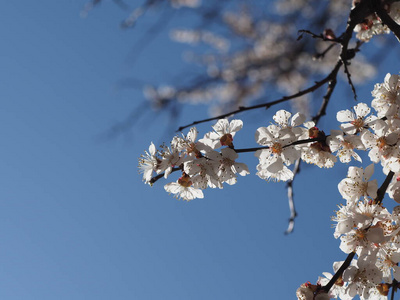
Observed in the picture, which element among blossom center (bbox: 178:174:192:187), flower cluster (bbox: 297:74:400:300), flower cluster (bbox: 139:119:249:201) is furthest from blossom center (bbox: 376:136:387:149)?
blossom center (bbox: 178:174:192:187)

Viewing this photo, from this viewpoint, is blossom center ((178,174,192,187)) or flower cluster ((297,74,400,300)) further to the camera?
blossom center ((178,174,192,187))

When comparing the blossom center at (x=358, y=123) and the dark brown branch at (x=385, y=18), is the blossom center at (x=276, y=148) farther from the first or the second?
the dark brown branch at (x=385, y=18)

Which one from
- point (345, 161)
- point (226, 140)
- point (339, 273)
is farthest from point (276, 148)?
point (339, 273)

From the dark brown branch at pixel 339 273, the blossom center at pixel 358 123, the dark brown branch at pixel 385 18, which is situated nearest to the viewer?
the dark brown branch at pixel 339 273

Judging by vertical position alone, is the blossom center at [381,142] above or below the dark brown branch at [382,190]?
above

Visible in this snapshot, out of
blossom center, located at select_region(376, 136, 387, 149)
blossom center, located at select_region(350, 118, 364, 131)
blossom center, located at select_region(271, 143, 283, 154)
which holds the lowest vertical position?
blossom center, located at select_region(376, 136, 387, 149)

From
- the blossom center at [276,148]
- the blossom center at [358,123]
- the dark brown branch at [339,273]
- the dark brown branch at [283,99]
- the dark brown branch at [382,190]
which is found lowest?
the dark brown branch at [339,273]

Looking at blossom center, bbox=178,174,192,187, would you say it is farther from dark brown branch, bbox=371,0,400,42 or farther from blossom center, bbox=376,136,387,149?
dark brown branch, bbox=371,0,400,42

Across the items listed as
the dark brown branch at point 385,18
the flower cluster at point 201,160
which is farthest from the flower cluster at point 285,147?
the dark brown branch at point 385,18

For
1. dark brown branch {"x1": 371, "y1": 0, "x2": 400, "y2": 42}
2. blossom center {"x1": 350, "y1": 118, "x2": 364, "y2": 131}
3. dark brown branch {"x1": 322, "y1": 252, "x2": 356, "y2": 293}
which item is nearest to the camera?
dark brown branch {"x1": 322, "y1": 252, "x2": 356, "y2": 293}

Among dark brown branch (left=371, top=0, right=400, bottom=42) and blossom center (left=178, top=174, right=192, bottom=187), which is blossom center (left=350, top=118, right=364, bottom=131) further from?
blossom center (left=178, top=174, right=192, bottom=187)

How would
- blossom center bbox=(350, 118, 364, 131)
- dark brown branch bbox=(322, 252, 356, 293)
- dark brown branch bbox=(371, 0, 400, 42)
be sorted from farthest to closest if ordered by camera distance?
blossom center bbox=(350, 118, 364, 131) < dark brown branch bbox=(371, 0, 400, 42) < dark brown branch bbox=(322, 252, 356, 293)

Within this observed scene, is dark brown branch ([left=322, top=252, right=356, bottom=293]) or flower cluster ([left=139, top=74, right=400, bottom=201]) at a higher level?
flower cluster ([left=139, top=74, right=400, bottom=201])

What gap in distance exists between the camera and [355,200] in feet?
5.00
